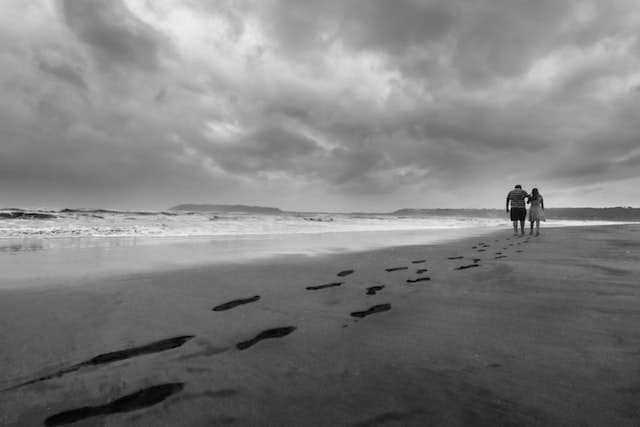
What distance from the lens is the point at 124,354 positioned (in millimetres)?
1511

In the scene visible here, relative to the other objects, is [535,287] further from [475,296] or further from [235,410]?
[235,410]

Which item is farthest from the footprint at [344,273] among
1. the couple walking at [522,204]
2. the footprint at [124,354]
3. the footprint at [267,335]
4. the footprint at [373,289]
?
the couple walking at [522,204]

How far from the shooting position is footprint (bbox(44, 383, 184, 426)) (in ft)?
3.39

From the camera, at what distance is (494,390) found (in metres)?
1.12

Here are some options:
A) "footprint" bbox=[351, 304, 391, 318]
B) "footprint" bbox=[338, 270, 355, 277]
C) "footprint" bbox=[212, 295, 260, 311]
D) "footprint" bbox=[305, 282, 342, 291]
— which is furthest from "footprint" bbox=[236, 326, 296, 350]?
"footprint" bbox=[338, 270, 355, 277]

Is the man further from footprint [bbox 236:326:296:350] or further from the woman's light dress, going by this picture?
footprint [bbox 236:326:296:350]

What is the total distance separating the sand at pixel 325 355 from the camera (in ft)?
3.42

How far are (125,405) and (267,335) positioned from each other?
2.44ft

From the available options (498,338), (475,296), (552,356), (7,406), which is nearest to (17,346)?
(7,406)

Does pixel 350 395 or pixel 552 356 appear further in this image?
pixel 552 356

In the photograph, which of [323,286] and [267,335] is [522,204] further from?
[267,335]

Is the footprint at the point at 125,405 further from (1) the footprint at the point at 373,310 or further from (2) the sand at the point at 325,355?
(1) the footprint at the point at 373,310

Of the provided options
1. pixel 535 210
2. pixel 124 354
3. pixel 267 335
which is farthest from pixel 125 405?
pixel 535 210

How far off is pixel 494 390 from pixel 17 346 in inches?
88.0
